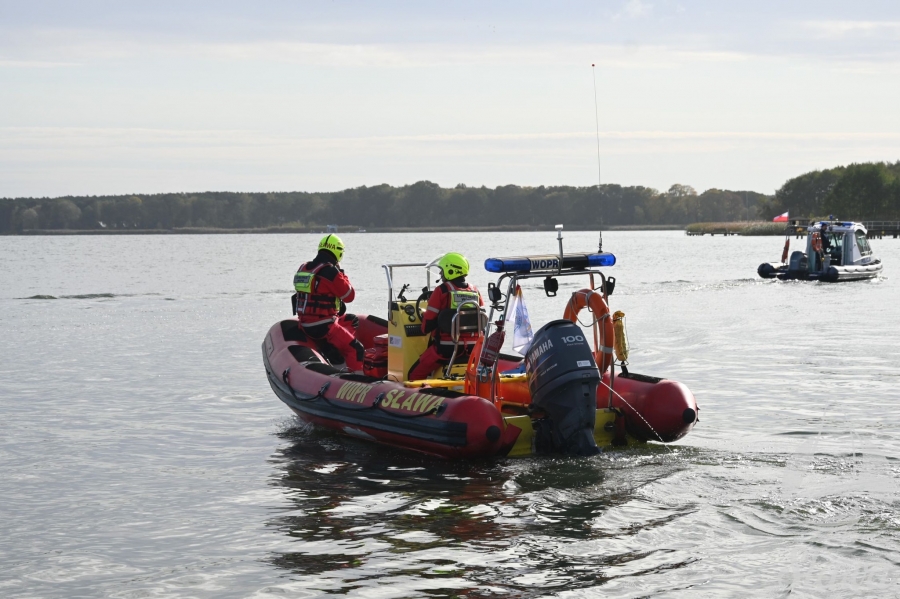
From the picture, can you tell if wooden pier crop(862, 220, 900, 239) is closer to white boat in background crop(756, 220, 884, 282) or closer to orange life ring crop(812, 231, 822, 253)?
white boat in background crop(756, 220, 884, 282)

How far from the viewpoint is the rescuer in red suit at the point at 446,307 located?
33.1ft

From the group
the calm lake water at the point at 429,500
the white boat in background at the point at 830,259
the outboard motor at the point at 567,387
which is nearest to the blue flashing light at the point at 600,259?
the outboard motor at the point at 567,387

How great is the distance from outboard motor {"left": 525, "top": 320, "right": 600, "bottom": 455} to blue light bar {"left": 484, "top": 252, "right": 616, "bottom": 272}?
48cm

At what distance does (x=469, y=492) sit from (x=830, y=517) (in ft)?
8.85

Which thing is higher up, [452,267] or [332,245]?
[332,245]

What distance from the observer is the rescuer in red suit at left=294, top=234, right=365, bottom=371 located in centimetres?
1167

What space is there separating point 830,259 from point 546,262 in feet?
97.9

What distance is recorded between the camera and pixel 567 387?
861cm

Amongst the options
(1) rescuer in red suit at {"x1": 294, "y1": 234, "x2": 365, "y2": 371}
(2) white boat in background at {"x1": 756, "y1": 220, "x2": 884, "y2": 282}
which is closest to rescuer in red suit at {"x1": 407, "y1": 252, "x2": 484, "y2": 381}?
(1) rescuer in red suit at {"x1": 294, "y1": 234, "x2": 365, "y2": 371}

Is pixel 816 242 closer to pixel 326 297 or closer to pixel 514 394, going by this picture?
pixel 326 297

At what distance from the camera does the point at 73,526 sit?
25.2 feet

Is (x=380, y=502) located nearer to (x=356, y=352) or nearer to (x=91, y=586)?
(x=91, y=586)

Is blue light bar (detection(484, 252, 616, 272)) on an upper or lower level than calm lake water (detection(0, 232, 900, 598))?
upper

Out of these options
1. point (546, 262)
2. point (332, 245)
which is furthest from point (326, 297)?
point (546, 262)
